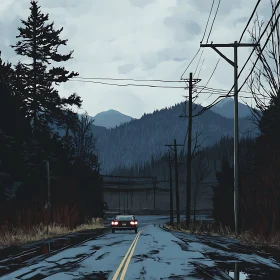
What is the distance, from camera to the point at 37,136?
4606 cm

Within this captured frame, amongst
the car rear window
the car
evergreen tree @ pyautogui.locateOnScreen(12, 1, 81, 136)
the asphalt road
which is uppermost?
evergreen tree @ pyautogui.locateOnScreen(12, 1, 81, 136)

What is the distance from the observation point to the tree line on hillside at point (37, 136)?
38.5m

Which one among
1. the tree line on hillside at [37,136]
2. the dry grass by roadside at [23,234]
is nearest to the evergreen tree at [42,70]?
the tree line on hillside at [37,136]

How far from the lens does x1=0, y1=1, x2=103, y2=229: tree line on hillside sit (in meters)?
38.5

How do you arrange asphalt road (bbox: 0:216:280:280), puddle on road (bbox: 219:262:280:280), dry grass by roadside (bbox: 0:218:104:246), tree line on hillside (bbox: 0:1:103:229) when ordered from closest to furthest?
puddle on road (bbox: 219:262:280:280), asphalt road (bbox: 0:216:280:280), dry grass by roadside (bbox: 0:218:104:246), tree line on hillside (bbox: 0:1:103:229)

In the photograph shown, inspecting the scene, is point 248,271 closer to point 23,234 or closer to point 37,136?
point 23,234

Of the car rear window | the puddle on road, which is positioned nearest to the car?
the car rear window

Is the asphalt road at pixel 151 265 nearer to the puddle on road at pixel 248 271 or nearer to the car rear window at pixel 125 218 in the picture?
the puddle on road at pixel 248 271

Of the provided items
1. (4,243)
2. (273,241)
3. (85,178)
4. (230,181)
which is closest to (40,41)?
(85,178)

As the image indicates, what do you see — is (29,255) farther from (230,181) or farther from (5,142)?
(230,181)

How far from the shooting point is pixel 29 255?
17.3 m

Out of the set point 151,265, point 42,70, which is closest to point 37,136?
point 42,70

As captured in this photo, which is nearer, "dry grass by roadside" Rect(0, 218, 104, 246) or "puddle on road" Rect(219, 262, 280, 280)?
"puddle on road" Rect(219, 262, 280, 280)

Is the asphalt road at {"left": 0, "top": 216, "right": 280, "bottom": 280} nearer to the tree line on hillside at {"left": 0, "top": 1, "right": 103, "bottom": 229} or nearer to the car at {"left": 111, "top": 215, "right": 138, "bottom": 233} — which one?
the tree line on hillside at {"left": 0, "top": 1, "right": 103, "bottom": 229}
